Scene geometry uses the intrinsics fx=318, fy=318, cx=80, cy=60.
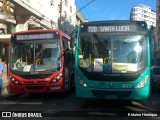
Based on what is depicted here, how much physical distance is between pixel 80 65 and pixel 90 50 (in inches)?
24.3

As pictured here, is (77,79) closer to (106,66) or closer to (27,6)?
(106,66)

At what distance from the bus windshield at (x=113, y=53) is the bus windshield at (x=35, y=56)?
7.70ft

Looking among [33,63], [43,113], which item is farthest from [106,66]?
[33,63]

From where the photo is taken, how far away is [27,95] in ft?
49.5

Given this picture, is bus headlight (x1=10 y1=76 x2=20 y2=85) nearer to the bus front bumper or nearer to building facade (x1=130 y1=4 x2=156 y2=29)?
the bus front bumper

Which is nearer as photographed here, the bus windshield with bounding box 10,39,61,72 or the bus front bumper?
the bus front bumper

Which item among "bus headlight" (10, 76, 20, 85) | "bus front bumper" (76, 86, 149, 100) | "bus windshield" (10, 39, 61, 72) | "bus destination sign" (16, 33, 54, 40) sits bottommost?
"bus front bumper" (76, 86, 149, 100)

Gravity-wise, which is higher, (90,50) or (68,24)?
(68,24)

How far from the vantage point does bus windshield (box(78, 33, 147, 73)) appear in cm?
1048

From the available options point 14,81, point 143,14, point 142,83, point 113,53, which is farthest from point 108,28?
point 143,14

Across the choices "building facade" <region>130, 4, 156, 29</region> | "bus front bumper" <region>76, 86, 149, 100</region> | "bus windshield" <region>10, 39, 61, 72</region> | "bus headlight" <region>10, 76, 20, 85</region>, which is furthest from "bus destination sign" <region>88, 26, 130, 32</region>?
"building facade" <region>130, 4, 156, 29</region>

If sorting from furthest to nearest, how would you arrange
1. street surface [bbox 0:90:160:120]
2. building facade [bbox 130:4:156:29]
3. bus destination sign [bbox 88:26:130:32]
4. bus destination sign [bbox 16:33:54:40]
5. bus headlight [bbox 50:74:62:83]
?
building facade [bbox 130:4:156:29] → bus destination sign [bbox 16:33:54:40] → bus headlight [bbox 50:74:62:83] → bus destination sign [bbox 88:26:130:32] → street surface [bbox 0:90:160:120]

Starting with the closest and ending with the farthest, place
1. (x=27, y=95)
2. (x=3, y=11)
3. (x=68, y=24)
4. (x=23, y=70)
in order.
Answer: (x=23, y=70) → (x=27, y=95) → (x=3, y=11) → (x=68, y=24)

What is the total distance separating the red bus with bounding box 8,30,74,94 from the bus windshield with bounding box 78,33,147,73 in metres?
2.00
